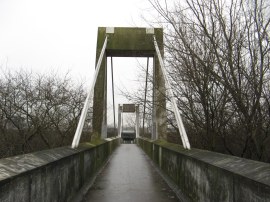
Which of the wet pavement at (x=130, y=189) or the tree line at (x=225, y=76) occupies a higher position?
the tree line at (x=225, y=76)

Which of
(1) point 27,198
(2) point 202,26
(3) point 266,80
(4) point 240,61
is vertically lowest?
(1) point 27,198

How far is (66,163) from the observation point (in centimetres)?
518

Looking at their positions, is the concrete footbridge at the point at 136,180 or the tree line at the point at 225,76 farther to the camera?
the tree line at the point at 225,76

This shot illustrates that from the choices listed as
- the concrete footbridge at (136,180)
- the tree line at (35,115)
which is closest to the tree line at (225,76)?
the concrete footbridge at (136,180)

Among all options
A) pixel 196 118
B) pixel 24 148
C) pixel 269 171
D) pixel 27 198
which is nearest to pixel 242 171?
pixel 269 171

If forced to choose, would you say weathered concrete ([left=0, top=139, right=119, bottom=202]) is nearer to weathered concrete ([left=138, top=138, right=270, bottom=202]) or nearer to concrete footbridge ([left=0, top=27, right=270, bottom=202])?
concrete footbridge ([left=0, top=27, right=270, bottom=202])

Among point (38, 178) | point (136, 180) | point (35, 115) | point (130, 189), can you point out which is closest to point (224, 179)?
point (38, 178)

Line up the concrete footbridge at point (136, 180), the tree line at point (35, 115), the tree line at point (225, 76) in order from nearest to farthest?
the concrete footbridge at point (136, 180) → the tree line at point (225, 76) → the tree line at point (35, 115)

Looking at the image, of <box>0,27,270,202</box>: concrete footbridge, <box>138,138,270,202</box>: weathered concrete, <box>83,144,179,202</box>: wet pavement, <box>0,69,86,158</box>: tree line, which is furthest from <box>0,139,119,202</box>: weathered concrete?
<box>0,69,86,158</box>: tree line

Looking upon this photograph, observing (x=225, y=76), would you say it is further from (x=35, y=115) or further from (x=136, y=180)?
(x=35, y=115)

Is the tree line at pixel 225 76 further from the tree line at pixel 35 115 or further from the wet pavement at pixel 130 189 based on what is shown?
the tree line at pixel 35 115

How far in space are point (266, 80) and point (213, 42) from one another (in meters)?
1.11

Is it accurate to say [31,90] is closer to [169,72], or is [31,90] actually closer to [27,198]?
[169,72]

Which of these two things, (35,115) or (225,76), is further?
(35,115)
